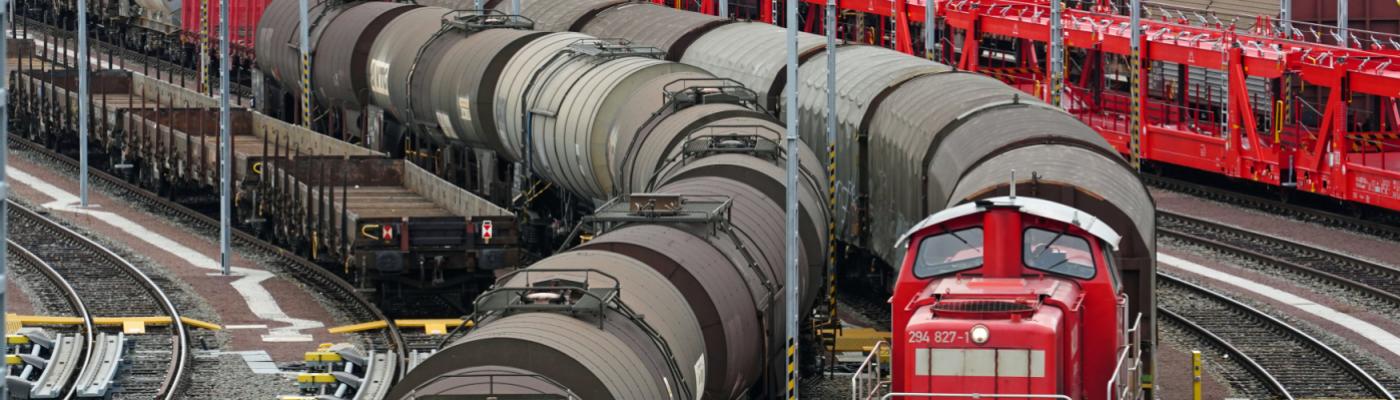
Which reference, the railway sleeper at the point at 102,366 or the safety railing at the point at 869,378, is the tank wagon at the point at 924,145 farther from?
the railway sleeper at the point at 102,366

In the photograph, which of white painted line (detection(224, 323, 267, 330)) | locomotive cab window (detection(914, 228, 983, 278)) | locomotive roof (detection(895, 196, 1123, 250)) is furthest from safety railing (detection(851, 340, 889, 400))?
white painted line (detection(224, 323, 267, 330))

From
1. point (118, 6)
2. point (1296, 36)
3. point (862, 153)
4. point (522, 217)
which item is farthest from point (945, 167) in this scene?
point (118, 6)

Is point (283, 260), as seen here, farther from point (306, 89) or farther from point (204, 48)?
point (204, 48)

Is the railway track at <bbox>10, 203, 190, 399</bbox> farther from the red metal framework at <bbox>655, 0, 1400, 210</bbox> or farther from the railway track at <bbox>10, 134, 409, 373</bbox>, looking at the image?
the red metal framework at <bbox>655, 0, 1400, 210</bbox>

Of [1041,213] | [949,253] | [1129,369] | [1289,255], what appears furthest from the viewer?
[1289,255]

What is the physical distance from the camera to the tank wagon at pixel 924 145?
792 inches

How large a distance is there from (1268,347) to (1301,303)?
3.67 meters

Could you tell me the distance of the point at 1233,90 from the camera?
42250 mm

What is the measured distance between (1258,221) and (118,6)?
4007 centimetres

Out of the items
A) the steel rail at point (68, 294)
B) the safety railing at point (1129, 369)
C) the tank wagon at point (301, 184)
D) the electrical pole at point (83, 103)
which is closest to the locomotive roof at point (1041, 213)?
the safety railing at point (1129, 369)

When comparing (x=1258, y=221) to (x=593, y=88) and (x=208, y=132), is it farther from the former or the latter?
(x=208, y=132)

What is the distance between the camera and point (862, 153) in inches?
1224

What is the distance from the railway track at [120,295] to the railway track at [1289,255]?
16.8m

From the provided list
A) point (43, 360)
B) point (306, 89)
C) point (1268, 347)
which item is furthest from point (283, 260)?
point (1268, 347)
